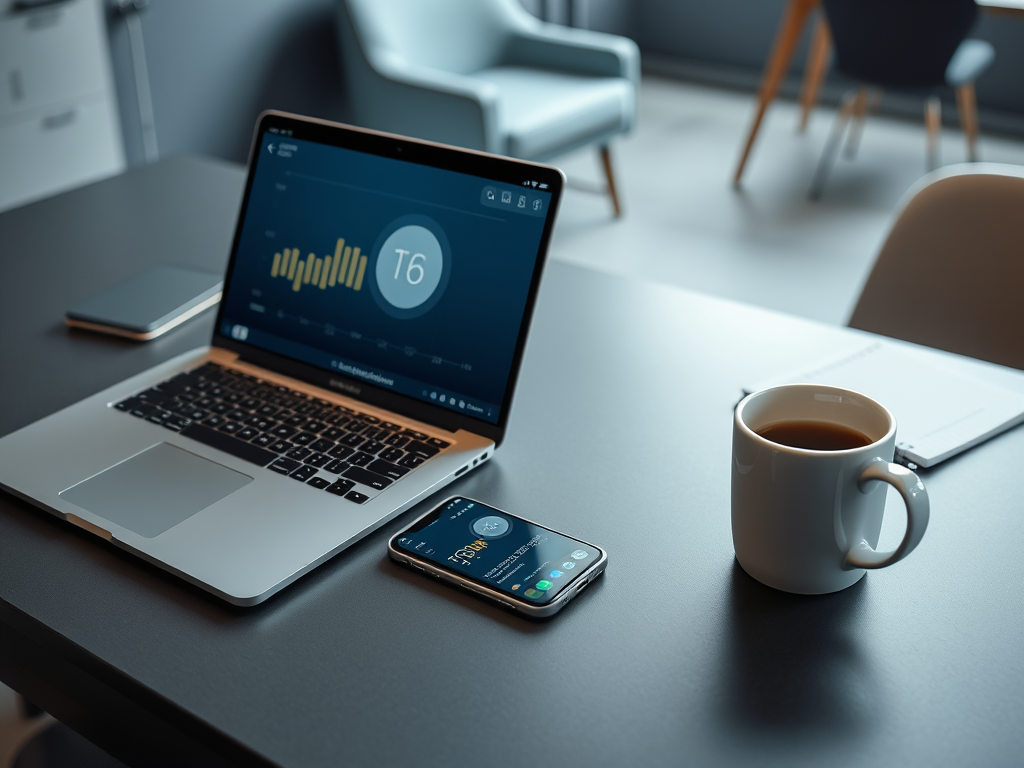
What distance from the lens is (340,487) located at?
0.80 meters

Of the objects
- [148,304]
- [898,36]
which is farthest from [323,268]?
[898,36]

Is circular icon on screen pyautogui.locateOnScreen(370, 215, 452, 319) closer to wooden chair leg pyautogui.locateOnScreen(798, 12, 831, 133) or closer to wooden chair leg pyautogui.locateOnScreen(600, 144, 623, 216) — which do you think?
wooden chair leg pyautogui.locateOnScreen(600, 144, 623, 216)

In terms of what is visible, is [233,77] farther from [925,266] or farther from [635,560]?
[635,560]

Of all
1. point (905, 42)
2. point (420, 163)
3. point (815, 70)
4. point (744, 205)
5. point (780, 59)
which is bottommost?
point (744, 205)

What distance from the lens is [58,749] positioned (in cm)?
127

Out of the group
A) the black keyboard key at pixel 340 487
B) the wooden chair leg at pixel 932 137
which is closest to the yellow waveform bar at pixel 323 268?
the black keyboard key at pixel 340 487

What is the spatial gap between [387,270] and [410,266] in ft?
0.08

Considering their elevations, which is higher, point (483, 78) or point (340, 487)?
point (340, 487)

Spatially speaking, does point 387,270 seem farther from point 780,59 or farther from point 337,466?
point 780,59

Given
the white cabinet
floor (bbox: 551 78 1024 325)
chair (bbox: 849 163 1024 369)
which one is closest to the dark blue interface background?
chair (bbox: 849 163 1024 369)

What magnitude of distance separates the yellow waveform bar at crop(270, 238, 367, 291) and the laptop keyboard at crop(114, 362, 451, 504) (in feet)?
0.34

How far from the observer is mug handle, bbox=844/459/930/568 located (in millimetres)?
624

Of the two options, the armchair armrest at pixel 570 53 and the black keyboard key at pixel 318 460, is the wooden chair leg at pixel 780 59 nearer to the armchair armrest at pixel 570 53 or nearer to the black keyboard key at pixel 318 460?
the armchair armrest at pixel 570 53

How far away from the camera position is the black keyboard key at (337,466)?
817 mm
